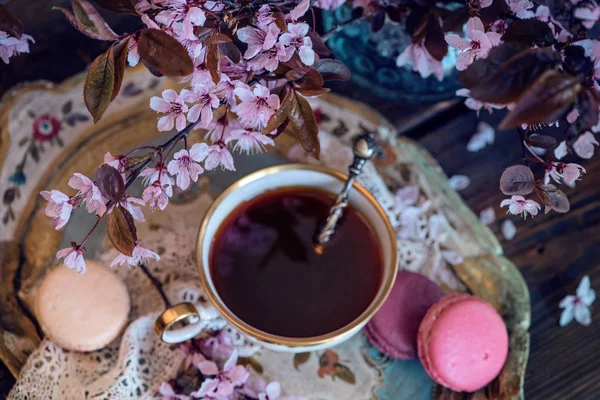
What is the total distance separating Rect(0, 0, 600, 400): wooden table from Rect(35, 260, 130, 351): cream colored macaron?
14.4 inches

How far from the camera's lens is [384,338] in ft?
2.40

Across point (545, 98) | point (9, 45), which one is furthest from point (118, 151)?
point (545, 98)

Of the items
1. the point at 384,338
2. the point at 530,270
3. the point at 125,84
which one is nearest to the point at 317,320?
the point at 384,338

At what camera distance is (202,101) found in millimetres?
521

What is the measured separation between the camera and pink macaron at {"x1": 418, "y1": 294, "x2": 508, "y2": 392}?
690 mm

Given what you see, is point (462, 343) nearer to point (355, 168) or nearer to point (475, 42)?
point (355, 168)

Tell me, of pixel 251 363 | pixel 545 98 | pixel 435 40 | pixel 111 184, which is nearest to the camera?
pixel 545 98

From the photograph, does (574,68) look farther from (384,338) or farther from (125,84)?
(125,84)

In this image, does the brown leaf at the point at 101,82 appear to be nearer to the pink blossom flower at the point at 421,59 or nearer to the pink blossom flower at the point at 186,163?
the pink blossom flower at the point at 186,163

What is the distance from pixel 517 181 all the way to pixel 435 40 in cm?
21

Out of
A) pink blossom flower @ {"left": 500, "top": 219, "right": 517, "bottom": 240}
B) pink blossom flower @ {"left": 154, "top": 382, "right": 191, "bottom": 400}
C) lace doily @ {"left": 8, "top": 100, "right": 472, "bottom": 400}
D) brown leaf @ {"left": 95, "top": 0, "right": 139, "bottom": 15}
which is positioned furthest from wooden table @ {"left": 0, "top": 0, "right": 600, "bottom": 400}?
pink blossom flower @ {"left": 154, "top": 382, "right": 191, "bottom": 400}

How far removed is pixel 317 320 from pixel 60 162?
16.9 inches

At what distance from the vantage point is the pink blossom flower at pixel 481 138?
910 millimetres

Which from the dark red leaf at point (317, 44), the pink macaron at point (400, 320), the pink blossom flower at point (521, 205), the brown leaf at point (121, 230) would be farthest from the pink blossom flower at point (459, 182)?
the brown leaf at point (121, 230)
